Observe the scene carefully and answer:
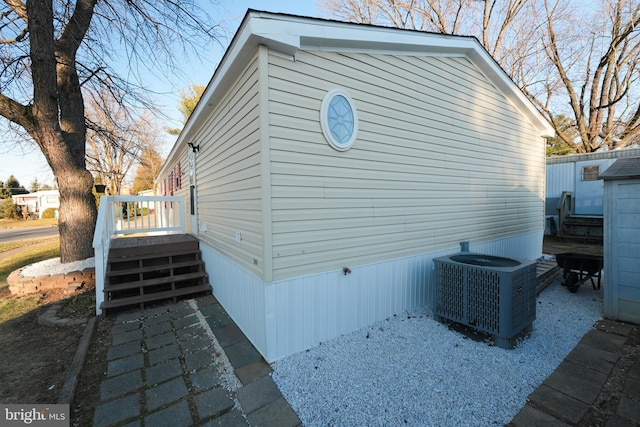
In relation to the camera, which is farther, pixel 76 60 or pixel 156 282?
pixel 76 60

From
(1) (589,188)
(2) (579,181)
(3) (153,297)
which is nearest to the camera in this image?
(3) (153,297)

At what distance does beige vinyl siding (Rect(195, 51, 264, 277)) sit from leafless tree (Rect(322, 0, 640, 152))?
45.9 ft

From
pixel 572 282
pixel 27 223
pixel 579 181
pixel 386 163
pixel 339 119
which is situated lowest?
pixel 27 223

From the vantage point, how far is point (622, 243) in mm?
3607

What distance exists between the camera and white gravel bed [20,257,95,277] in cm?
556

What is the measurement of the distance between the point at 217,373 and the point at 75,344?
7.05 feet

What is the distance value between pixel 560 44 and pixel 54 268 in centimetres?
2183

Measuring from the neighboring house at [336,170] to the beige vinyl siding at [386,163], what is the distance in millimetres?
18

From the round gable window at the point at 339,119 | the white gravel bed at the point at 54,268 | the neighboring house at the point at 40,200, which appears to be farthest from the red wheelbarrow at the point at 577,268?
the neighboring house at the point at 40,200

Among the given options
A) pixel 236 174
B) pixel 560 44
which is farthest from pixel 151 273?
pixel 560 44

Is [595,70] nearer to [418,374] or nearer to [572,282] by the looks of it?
[572,282]

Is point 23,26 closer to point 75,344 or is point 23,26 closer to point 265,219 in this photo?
point 75,344

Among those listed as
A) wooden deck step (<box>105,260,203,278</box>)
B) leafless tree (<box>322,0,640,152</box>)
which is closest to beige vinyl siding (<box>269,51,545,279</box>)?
wooden deck step (<box>105,260,203,278</box>)

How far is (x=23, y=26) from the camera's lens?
6.72m
